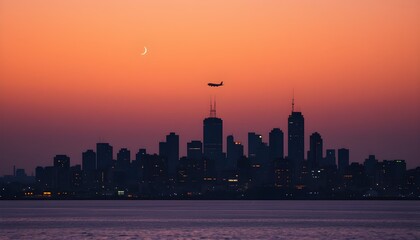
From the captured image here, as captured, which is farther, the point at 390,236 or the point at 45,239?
the point at 390,236

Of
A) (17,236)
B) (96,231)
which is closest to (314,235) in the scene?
(96,231)

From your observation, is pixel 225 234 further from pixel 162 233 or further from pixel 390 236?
pixel 390 236

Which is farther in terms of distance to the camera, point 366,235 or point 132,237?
point 366,235

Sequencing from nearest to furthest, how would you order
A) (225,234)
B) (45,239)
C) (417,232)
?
(45,239), (225,234), (417,232)

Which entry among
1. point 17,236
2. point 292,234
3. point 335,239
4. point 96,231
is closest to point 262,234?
point 292,234

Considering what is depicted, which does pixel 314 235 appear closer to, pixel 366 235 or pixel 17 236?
Answer: pixel 366 235

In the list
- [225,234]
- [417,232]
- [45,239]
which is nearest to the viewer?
[45,239]

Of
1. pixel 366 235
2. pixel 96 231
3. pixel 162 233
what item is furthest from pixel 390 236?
pixel 96 231

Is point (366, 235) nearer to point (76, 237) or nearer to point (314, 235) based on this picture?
point (314, 235)
